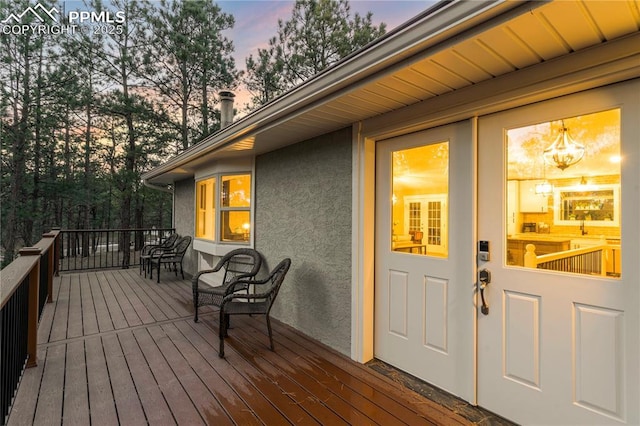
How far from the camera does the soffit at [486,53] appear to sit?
126 centimetres

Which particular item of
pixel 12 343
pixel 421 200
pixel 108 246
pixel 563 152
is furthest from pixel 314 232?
pixel 108 246

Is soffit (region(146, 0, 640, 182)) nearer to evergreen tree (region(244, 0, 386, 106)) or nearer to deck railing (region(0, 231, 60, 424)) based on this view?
deck railing (region(0, 231, 60, 424))

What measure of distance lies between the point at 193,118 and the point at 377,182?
10.7 meters

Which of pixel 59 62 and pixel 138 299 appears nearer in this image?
pixel 138 299

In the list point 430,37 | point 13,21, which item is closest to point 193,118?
point 13,21

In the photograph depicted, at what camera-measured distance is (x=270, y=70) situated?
34.7ft

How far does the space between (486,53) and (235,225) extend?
13.4ft

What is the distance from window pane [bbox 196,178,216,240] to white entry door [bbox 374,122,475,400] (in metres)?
3.49

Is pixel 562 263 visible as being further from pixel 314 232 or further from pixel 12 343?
pixel 12 343

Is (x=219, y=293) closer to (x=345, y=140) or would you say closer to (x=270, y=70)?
(x=345, y=140)

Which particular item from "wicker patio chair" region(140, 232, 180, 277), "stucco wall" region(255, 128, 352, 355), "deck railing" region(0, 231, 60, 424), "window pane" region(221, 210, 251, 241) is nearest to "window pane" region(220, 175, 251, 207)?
"window pane" region(221, 210, 251, 241)

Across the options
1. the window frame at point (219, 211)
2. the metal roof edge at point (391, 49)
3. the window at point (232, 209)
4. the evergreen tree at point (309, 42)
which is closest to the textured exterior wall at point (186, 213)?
the window frame at point (219, 211)

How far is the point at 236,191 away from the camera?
4.77 m

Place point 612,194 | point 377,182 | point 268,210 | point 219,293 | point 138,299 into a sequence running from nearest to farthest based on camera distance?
1. point 612,194
2. point 377,182
3. point 219,293
4. point 268,210
5. point 138,299
